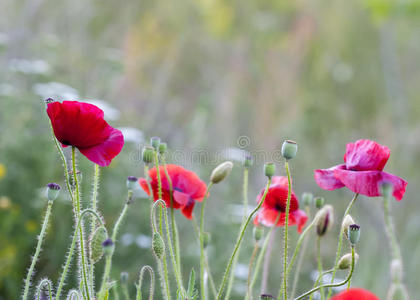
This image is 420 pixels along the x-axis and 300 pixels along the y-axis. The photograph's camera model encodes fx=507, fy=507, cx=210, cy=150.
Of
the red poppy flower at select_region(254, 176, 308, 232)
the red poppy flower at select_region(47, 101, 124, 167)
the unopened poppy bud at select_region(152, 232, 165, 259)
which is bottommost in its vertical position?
the unopened poppy bud at select_region(152, 232, 165, 259)

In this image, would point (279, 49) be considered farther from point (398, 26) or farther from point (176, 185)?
point (176, 185)

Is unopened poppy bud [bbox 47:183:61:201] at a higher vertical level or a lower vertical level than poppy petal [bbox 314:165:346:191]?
lower

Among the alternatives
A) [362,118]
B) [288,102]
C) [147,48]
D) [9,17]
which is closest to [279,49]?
[288,102]

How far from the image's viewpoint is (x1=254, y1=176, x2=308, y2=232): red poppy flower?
63cm

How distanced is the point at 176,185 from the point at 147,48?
3391 millimetres

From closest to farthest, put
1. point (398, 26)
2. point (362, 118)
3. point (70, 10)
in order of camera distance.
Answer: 1. point (70, 10)
2. point (362, 118)
3. point (398, 26)

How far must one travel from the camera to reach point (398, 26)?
4441 millimetres

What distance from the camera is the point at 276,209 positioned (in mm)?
662

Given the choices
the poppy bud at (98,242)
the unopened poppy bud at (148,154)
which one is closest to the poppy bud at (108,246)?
the poppy bud at (98,242)

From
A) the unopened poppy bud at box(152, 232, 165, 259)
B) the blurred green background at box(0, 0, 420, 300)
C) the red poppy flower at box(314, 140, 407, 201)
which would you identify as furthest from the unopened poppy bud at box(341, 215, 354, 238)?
the blurred green background at box(0, 0, 420, 300)

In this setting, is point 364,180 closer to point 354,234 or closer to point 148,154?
point 354,234

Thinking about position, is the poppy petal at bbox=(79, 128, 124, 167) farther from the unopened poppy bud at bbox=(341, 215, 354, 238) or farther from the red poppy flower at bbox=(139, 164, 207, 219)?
the unopened poppy bud at bbox=(341, 215, 354, 238)

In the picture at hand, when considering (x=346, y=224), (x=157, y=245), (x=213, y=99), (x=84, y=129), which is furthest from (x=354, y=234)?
(x=213, y=99)

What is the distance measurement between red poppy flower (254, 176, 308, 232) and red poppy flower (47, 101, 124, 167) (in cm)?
20
